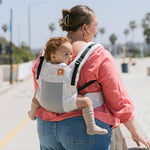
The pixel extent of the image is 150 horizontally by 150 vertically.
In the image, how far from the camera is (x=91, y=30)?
7.91 feet

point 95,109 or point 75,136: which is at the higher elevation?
point 95,109

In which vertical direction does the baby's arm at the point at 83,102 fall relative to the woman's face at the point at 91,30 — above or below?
below

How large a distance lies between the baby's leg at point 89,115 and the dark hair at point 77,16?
526 millimetres

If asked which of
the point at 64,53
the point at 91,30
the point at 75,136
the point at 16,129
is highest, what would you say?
the point at 91,30

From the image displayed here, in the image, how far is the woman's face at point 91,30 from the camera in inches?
93.8

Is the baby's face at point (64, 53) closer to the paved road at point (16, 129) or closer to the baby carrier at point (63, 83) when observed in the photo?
the baby carrier at point (63, 83)

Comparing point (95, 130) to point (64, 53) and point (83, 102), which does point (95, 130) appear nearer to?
point (83, 102)

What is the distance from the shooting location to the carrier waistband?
2279 mm

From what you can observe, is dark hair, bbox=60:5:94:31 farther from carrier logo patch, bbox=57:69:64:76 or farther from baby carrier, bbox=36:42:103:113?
carrier logo patch, bbox=57:69:64:76

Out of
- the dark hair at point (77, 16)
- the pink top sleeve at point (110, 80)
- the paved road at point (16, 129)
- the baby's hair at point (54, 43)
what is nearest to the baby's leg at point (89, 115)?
the pink top sleeve at point (110, 80)

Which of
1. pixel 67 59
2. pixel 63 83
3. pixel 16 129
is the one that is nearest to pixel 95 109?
pixel 63 83

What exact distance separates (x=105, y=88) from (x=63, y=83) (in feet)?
0.94

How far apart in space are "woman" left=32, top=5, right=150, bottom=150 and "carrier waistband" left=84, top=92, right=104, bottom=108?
0.07 ft

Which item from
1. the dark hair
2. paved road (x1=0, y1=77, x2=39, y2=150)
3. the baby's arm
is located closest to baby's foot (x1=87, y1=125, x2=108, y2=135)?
the baby's arm
